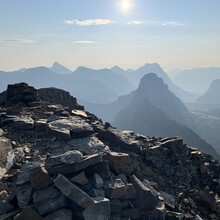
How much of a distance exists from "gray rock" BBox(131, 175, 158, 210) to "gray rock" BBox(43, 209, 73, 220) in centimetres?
400

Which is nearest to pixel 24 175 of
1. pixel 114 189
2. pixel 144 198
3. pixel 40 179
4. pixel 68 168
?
pixel 40 179

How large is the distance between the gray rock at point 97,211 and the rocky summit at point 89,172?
0.13 feet

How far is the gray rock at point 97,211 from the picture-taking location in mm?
13898

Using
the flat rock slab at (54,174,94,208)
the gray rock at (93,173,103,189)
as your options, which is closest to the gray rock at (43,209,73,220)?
the flat rock slab at (54,174,94,208)

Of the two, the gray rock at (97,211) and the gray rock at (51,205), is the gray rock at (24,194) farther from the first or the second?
the gray rock at (97,211)

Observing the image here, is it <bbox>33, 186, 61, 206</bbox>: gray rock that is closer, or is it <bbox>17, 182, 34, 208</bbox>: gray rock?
<bbox>33, 186, 61, 206</bbox>: gray rock

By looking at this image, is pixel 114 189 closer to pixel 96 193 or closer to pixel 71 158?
pixel 96 193

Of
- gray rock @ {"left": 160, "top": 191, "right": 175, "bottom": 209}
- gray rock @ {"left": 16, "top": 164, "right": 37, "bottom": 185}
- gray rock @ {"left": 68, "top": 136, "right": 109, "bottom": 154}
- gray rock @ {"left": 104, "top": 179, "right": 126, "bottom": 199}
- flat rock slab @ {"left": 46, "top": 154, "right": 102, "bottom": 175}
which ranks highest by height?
flat rock slab @ {"left": 46, "top": 154, "right": 102, "bottom": 175}

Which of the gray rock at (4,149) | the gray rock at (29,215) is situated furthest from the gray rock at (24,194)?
the gray rock at (4,149)

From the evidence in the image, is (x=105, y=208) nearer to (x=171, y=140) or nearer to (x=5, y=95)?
(x=171, y=140)

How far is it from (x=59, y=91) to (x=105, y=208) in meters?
27.8

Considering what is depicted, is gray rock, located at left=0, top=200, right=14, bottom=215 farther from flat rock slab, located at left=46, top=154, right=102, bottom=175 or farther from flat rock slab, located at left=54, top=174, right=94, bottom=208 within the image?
flat rock slab, located at left=54, top=174, right=94, bottom=208

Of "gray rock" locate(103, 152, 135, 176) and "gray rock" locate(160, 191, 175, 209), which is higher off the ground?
"gray rock" locate(103, 152, 135, 176)

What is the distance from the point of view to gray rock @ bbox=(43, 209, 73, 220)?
45.4 feet
